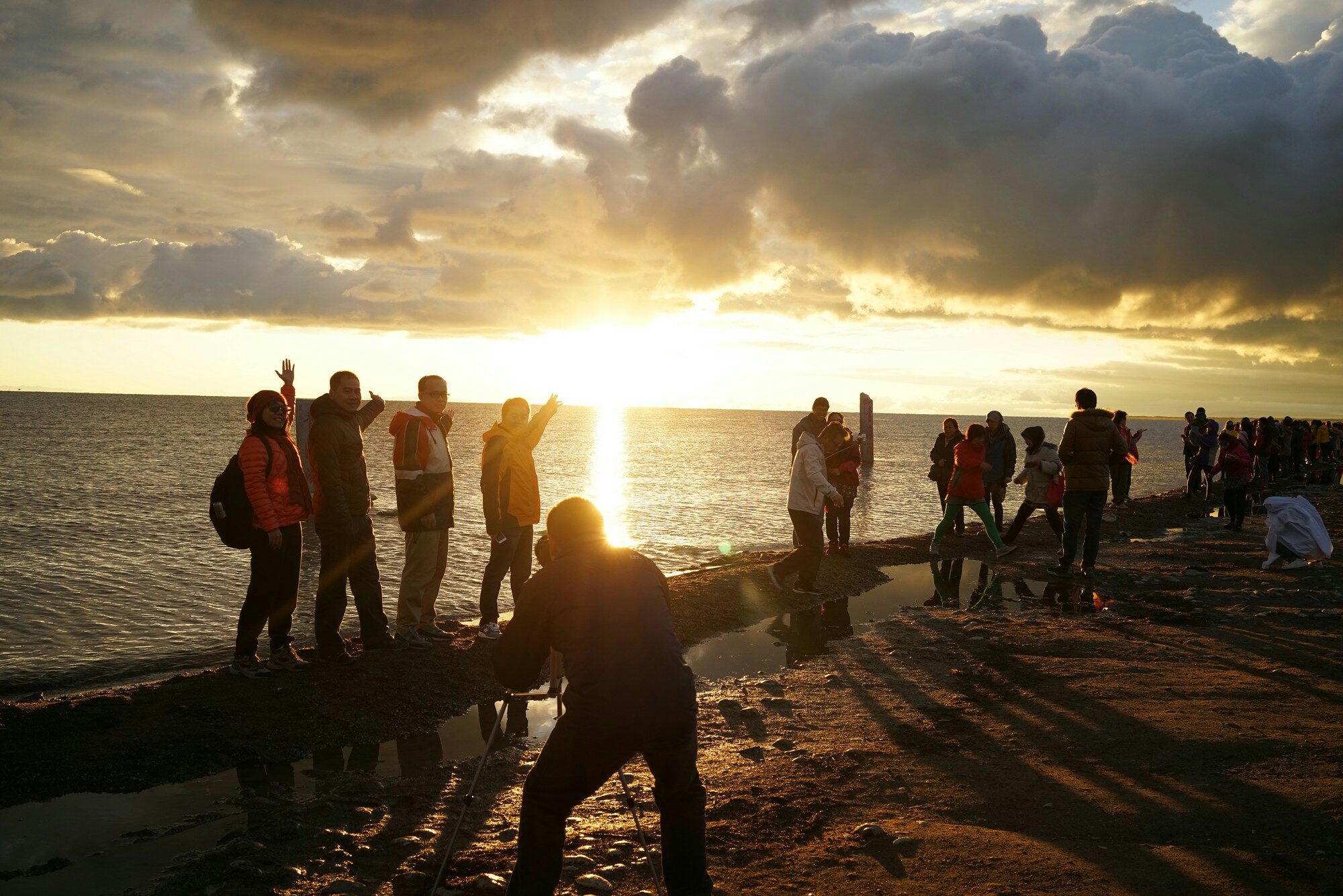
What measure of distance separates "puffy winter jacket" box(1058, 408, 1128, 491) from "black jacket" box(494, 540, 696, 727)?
A: 9.01 meters

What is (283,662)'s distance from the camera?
6.76m

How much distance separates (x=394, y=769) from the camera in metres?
5.64

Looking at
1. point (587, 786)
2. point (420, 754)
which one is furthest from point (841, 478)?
point (587, 786)

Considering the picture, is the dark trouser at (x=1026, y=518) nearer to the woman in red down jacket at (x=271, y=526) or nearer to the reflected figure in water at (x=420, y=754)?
the reflected figure in water at (x=420, y=754)

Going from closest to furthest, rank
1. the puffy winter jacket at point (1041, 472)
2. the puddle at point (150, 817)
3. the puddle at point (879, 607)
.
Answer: the puddle at point (150, 817) < the puddle at point (879, 607) < the puffy winter jacket at point (1041, 472)

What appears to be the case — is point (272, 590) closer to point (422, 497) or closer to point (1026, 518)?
point (422, 497)

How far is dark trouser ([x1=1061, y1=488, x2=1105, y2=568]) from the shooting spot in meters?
11.0

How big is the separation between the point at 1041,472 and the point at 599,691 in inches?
487

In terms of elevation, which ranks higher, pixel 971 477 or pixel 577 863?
pixel 971 477

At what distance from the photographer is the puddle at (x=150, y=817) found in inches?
165

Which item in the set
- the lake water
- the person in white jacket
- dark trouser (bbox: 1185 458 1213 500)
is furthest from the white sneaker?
dark trouser (bbox: 1185 458 1213 500)

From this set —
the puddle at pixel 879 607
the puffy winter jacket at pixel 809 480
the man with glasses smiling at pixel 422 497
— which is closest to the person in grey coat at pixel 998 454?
the puddle at pixel 879 607

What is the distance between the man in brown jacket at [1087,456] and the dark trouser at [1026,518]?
7.55ft

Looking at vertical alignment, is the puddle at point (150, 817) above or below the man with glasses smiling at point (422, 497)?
below
